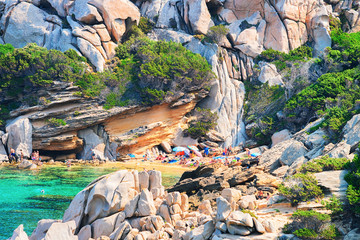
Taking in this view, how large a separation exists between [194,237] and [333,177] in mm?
6562

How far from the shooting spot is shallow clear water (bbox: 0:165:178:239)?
64.4ft

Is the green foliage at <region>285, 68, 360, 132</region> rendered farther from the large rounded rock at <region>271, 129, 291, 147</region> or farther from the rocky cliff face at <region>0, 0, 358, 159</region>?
the rocky cliff face at <region>0, 0, 358, 159</region>

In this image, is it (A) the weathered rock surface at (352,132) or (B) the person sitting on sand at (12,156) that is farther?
(B) the person sitting on sand at (12,156)

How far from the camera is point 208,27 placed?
50.5 metres

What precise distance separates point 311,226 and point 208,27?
137ft

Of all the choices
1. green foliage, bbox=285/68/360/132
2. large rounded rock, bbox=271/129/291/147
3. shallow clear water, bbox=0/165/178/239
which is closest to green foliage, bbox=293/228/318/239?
shallow clear water, bbox=0/165/178/239

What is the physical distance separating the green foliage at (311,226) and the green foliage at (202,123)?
30.4 m

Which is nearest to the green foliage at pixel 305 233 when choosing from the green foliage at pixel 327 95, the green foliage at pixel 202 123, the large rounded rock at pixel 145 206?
the large rounded rock at pixel 145 206

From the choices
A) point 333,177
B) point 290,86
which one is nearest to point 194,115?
point 290,86

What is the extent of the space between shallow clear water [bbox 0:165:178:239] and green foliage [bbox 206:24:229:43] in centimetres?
2323

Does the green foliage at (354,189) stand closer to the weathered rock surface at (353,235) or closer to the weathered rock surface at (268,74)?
the weathered rock surface at (353,235)

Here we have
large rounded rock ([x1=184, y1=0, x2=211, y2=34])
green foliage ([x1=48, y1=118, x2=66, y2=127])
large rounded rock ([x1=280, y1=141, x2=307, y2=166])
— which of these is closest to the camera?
large rounded rock ([x1=280, y1=141, x2=307, y2=166])

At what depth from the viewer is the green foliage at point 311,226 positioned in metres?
11.9

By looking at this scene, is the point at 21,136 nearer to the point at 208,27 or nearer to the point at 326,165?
the point at 208,27
